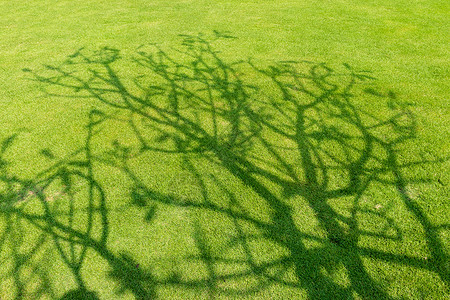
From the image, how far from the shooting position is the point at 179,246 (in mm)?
2727

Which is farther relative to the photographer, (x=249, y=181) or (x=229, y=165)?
(x=229, y=165)

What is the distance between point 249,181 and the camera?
3.29m

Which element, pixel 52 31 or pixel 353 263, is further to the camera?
pixel 52 31

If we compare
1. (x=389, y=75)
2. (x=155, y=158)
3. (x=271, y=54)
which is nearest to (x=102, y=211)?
(x=155, y=158)

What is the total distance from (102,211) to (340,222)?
232 centimetres

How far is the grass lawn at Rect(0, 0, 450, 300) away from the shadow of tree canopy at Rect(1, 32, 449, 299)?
0.02m

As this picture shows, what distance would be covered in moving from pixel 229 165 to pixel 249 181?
0.33 metres

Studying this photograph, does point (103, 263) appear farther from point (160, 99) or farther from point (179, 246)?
point (160, 99)

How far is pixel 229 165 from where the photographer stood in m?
3.47

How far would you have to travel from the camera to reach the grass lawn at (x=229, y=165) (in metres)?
2.53

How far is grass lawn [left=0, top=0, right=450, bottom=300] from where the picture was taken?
8.30 feet

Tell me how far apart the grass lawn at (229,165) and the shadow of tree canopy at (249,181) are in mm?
18

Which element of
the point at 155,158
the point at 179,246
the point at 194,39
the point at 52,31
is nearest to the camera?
the point at 179,246

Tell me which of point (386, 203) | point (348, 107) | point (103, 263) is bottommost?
point (103, 263)
